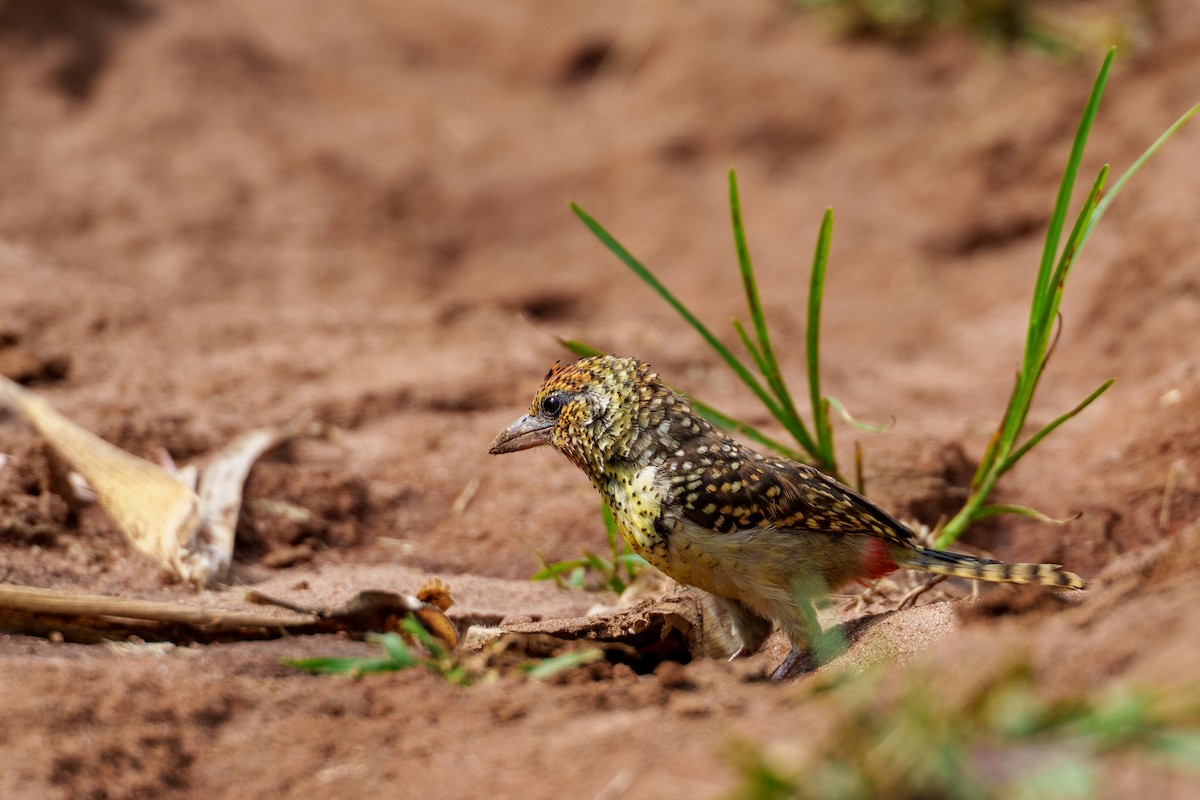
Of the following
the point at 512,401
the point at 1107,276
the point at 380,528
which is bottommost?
the point at 380,528

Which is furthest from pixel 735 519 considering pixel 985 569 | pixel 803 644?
pixel 985 569

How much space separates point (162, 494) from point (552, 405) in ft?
5.22

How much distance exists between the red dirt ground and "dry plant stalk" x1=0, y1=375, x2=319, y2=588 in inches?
4.9

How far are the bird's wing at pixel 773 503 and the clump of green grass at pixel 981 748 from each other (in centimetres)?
152

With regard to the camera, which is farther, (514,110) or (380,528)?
(514,110)

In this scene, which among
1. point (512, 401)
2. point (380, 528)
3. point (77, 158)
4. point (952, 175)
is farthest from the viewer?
point (952, 175)

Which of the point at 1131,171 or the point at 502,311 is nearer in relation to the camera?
the point at 1131,171

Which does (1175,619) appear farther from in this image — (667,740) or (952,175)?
(952,175)

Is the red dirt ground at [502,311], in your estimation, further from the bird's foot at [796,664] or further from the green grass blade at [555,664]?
the bird's foot at [796,664]

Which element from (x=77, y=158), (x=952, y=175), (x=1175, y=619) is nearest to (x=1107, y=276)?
(x=952, y=175)

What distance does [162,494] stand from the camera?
462 cm

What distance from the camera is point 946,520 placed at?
4.76 meters

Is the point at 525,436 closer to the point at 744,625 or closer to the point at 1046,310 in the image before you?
the point at 744,625

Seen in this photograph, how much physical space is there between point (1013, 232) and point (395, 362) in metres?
4.88
